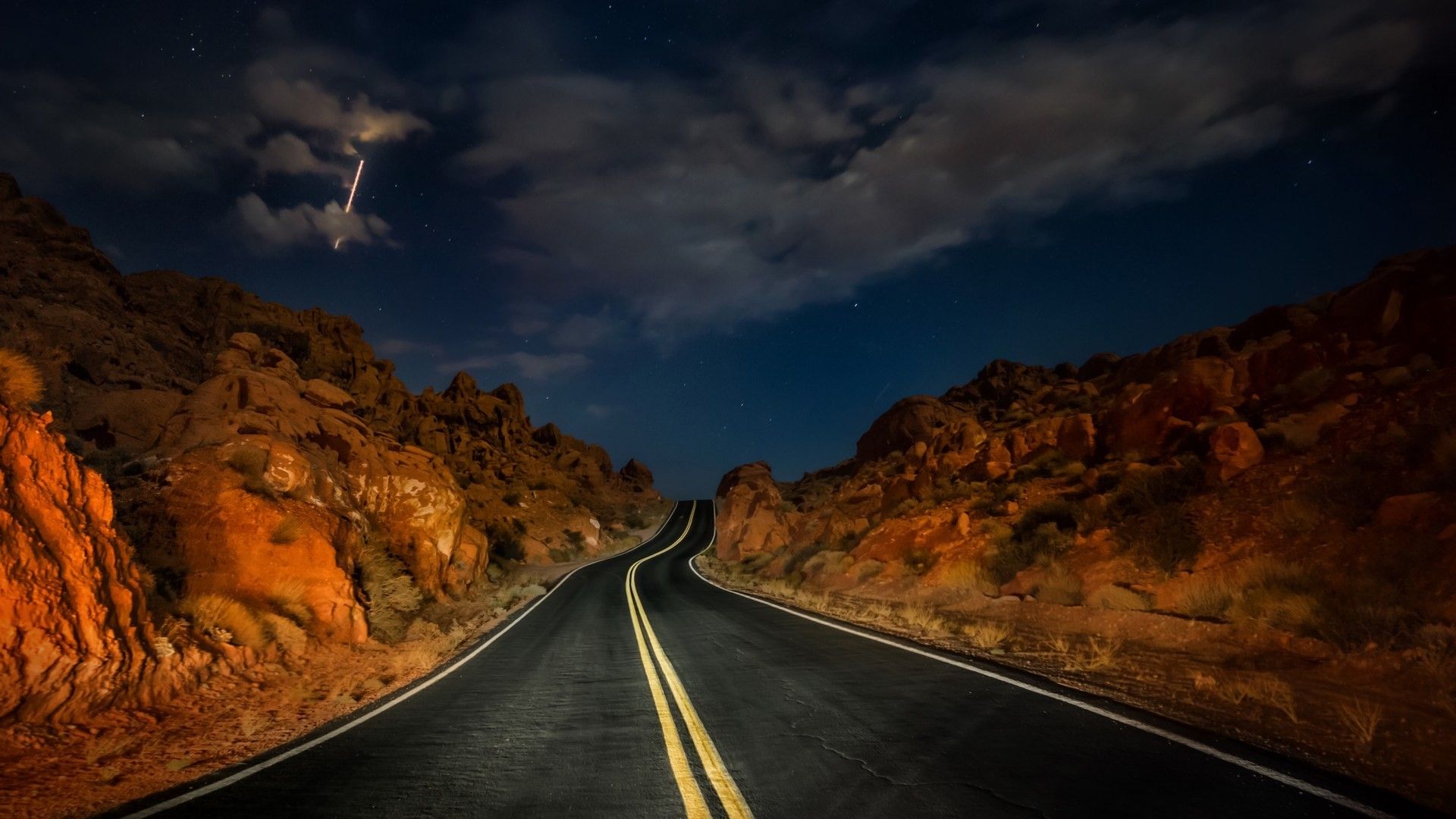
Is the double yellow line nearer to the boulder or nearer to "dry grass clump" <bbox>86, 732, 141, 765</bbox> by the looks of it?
"dry grass clump" <bbox>86, 732, 141, 765</bbox>

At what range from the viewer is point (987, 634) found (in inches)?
399

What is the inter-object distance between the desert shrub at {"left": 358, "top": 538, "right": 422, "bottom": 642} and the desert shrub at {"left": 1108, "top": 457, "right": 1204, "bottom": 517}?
1734 cm

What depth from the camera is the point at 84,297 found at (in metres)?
20.9

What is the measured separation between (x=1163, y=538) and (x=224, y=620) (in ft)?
57.0

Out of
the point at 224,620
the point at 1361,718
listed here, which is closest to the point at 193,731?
the point at 224,620

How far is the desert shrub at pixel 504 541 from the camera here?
37844mm

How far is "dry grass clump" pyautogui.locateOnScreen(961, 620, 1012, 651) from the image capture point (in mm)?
9648

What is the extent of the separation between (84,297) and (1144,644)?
110 feet

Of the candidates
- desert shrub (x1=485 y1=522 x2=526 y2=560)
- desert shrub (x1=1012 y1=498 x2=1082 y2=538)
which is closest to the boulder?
desert shrub (x1=1012 y1=498 x2=1082 y2=538)

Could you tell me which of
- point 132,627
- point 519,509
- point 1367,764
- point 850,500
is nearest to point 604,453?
point 519,509

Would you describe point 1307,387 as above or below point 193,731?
above

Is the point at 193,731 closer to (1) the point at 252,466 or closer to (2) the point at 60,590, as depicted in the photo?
(2) the point at 60,590

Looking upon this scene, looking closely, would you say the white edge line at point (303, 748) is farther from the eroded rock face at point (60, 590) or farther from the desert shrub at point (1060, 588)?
the desert shrub at point (1060, 588)

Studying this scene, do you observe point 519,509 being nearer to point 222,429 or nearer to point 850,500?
point 850,500
